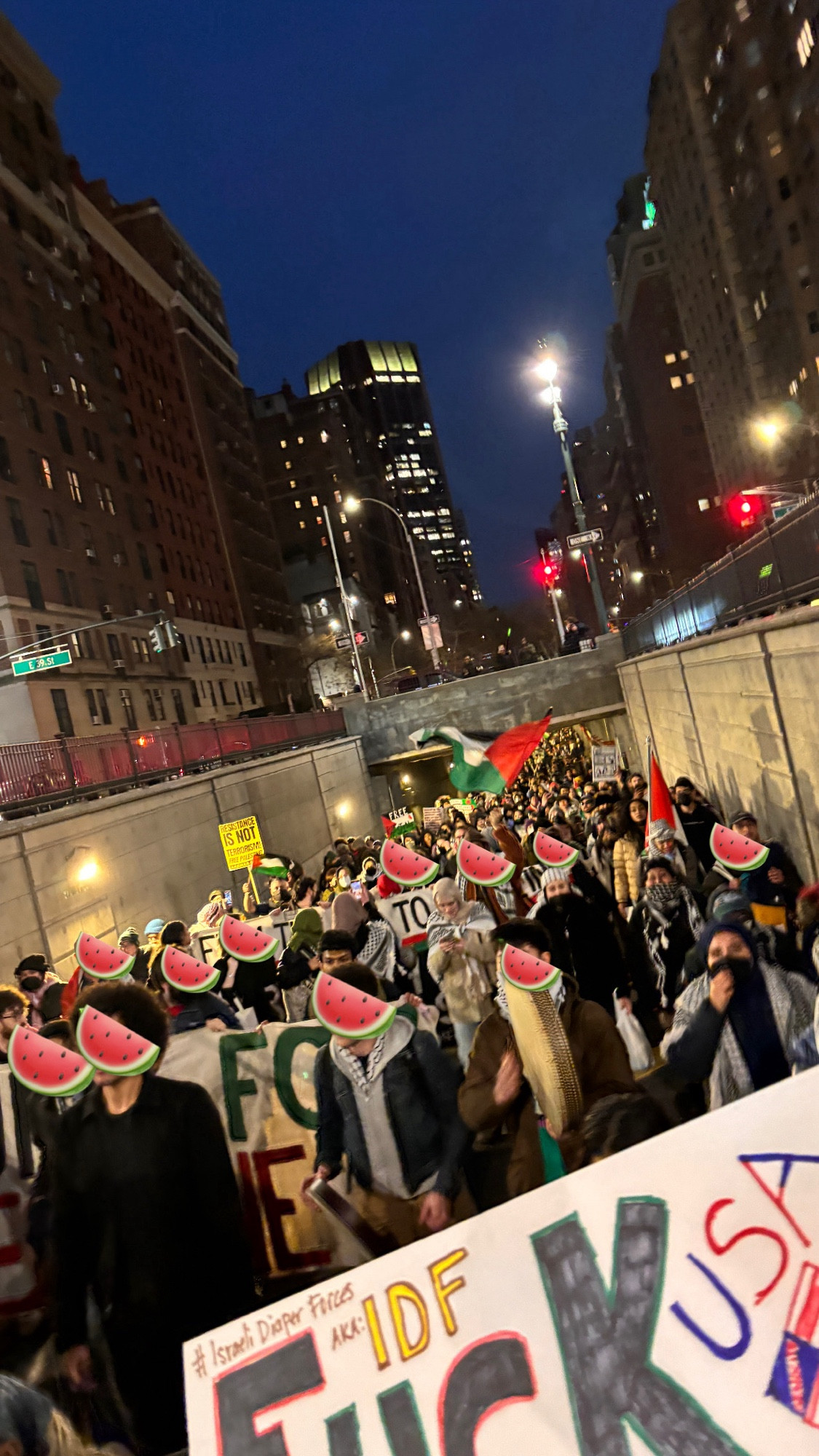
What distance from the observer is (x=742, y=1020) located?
13.8 ft

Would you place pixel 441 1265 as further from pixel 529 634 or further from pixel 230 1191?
pixel 529 634

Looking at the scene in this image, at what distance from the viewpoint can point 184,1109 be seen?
3.95m

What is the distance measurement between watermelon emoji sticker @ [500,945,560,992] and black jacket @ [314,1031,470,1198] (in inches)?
16.7

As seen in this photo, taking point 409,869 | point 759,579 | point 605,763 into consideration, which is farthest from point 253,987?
point 605,763

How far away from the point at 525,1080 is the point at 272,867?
10323 mm

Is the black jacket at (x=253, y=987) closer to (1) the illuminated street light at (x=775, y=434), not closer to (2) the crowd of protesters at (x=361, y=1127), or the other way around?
(2) the crowd of protesters at (x=361, y=1127)

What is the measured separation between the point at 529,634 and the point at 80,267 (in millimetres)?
70078

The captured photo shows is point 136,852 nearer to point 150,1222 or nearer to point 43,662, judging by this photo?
point 150,1222

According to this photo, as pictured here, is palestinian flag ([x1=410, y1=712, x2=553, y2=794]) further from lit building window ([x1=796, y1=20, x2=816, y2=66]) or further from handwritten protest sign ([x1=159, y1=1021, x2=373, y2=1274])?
lit building window ([x1=796, y1=20, x2=816, y2=66])

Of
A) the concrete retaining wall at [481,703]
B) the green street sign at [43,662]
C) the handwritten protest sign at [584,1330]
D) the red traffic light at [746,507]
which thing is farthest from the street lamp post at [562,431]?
the handwritten protest sign at [584,1330]

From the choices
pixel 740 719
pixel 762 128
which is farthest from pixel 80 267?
pixel 740 719

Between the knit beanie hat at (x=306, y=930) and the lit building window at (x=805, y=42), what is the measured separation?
63533mm

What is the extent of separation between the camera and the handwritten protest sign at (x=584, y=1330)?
2.36m

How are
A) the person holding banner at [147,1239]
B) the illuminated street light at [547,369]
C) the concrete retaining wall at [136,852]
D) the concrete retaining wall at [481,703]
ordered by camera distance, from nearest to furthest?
the person holding banner at [147,1239]
the concrete retaining wall at [136,852]
the illuminated street light at [547,369]
the concrete retaining wall at [481,703]
